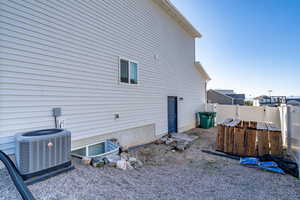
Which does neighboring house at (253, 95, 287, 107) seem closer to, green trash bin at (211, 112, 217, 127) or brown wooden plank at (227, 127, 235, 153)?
green trash bin at (211, 112, 217, 127)

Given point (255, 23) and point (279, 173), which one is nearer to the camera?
point (279, 173)

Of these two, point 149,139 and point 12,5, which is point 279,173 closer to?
point 149,139

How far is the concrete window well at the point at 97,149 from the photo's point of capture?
168 inches

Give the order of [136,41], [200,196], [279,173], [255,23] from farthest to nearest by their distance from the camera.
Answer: [255,23], [136,41], [279,173], [200,196]

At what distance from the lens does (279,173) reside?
3.96 m

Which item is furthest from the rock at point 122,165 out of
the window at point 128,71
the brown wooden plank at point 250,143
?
the brown wooden plank at point 250,143

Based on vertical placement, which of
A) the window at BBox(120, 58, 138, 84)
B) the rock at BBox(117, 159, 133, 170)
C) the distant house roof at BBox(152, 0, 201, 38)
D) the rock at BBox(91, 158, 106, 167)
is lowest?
the rock at BBox(117, 159, 133, 170)

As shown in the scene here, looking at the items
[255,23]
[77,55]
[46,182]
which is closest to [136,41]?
[77,55]

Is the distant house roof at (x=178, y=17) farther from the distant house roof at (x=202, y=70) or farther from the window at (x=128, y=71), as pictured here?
the window at (x=128, y=71)

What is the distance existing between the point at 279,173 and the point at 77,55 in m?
6.17

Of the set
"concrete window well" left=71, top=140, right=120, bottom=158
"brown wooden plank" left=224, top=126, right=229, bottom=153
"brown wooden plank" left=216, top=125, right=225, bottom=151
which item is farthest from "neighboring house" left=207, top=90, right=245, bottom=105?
"concrete window well" left=71, top=140, right=120, bottom=158

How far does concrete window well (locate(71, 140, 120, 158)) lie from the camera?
4.26 m

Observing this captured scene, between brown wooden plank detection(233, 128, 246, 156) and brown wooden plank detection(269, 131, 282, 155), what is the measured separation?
0.80 metres

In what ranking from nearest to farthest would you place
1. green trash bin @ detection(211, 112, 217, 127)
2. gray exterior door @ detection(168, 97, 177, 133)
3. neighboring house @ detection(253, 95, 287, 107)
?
1. gray exterior door @ detection(168, 97, 177, 133)
2. neighboring house @ detection(253, 95, 287, 107)
3. green trash bin @ detection(211, 112, 217, 127)
